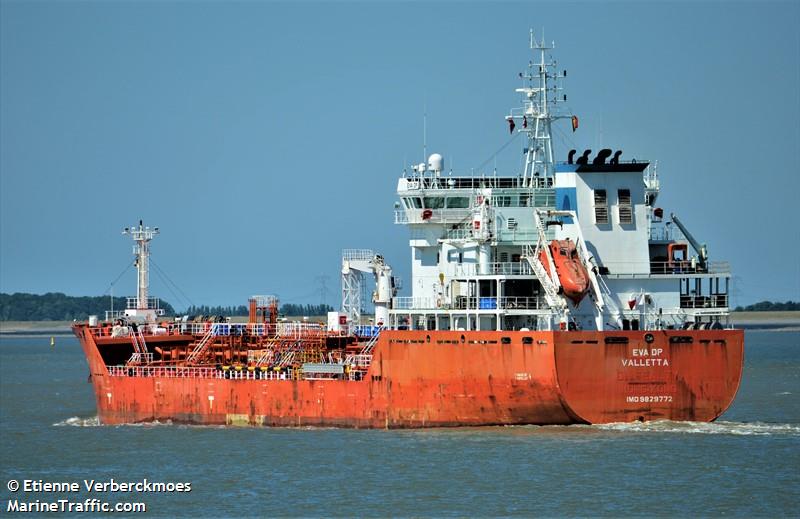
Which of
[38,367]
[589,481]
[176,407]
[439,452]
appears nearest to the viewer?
[589,481]

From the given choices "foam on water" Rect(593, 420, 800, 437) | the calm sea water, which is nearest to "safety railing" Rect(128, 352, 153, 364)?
the calm sea water

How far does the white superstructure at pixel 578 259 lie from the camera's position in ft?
142

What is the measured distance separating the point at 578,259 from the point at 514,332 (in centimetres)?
315

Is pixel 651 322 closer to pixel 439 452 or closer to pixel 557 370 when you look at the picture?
pixel 557 370

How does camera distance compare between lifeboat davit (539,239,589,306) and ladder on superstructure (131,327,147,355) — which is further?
ladder on superstructure (131,327,147,355)

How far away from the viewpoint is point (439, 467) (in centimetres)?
3747

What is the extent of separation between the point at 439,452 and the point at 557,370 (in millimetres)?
4331

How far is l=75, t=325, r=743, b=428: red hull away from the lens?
4134cm

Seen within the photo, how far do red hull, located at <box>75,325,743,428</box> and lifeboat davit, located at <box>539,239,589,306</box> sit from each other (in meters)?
1.42

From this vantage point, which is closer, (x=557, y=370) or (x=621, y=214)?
(x=557, y=370)

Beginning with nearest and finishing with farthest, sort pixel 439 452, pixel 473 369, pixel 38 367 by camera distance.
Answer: pixel 439 452
pixel 473 369
pixel 38 367

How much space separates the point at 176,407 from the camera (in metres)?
49.4

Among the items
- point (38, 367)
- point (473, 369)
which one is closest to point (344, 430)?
point (473, 369)

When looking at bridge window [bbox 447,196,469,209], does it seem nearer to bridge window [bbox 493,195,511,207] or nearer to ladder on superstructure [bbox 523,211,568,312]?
bridge window [bbox 493,195,511,207]
